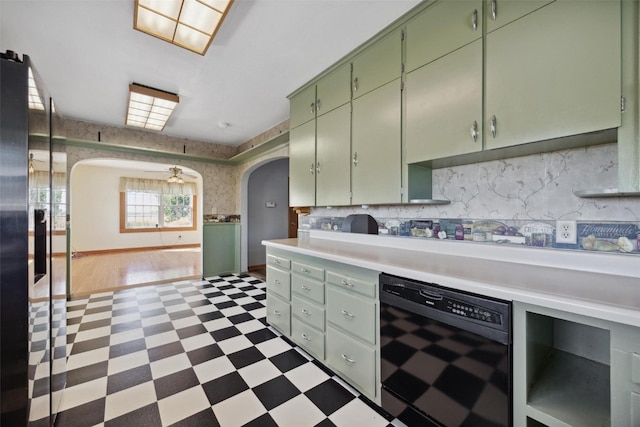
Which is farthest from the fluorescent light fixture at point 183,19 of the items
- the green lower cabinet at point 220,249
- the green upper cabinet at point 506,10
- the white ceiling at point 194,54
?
the green lower cabinet at point 220,249

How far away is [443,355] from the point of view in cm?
119

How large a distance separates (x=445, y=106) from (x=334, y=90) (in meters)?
1.18

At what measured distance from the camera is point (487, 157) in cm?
165

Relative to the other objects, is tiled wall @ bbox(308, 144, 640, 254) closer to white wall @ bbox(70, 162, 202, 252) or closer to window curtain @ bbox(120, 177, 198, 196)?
white wall @ bbox(70, 162, 202, 252)

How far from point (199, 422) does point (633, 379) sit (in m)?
1.97

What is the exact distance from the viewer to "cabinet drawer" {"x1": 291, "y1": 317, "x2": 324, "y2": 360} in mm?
1979

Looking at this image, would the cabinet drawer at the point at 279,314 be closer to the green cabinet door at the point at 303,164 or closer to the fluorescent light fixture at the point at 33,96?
the green cabinet door at the point at 303,164

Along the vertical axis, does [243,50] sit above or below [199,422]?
above

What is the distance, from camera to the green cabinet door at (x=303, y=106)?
2.72m

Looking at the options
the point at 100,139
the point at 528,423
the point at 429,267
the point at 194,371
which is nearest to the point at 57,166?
the point at 194,371

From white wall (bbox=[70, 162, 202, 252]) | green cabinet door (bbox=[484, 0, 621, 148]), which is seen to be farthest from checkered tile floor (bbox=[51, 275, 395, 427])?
white wall (bbox=[70, 162, 202, 252])

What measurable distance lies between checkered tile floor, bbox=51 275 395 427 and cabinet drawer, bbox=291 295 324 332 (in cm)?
33

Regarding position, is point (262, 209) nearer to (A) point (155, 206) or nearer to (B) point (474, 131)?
(B) point (474, 131)

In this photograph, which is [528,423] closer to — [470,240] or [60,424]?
[470,240]
